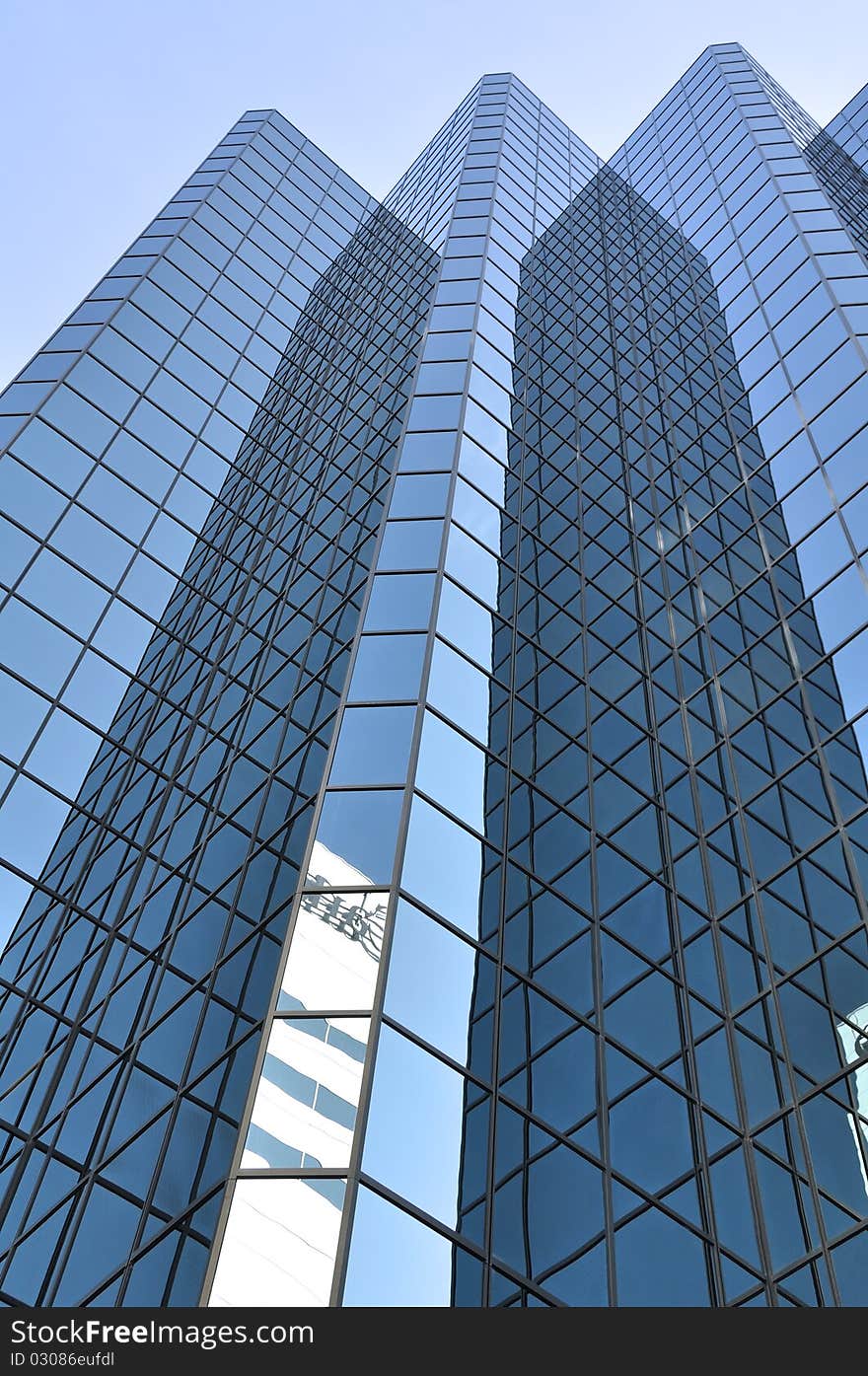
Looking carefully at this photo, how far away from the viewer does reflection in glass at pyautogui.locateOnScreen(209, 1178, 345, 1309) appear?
47.1 ft

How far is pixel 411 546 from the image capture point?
29.0 metres

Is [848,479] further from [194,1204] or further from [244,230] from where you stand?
[244,230]

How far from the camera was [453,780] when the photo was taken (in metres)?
23.2

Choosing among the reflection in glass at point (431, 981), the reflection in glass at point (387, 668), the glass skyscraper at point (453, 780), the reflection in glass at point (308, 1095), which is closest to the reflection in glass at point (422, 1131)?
the glass skyscraper at point (453, 780)

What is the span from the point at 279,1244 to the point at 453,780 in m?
10.1

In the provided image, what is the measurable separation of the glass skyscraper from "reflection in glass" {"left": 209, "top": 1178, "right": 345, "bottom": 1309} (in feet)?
0.18

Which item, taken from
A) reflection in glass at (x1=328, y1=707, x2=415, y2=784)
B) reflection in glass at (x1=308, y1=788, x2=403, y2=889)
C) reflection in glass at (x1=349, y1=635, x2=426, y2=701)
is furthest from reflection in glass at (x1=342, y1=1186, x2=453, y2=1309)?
reflection in glass at (x1=349, y1=635, x2=426, y2=701)

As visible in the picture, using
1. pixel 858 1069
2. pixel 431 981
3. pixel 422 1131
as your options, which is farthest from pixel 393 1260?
pixel 858 1069

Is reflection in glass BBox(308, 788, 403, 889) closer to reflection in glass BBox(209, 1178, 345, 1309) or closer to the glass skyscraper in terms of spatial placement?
the glass skyscraper

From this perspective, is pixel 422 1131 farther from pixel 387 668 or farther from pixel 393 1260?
pixel 387 668

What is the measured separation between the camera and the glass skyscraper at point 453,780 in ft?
60.8
